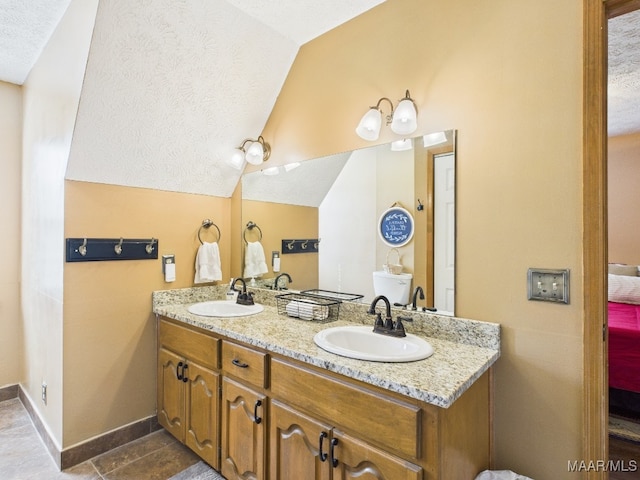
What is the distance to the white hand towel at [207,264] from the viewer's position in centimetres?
237

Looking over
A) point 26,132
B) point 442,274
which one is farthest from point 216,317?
→ point 26,132

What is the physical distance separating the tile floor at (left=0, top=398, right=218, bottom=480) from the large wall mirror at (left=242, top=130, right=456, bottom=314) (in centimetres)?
115

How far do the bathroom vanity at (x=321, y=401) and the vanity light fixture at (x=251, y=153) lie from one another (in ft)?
3.41

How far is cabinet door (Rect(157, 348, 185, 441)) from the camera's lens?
1.98m

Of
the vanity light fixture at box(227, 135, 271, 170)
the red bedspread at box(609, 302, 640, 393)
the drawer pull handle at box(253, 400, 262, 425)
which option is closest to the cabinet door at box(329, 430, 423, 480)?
the drawer pull handle at box(253, 400, 262, 425)

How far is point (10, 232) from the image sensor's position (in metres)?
2.69

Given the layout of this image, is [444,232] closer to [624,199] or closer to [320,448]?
[320,448]

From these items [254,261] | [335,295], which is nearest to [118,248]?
[254,261]

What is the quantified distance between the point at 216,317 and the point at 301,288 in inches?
22.2

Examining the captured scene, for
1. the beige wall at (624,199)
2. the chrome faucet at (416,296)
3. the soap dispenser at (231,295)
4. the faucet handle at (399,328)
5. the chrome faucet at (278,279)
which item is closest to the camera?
the faucet handle at (399,328)

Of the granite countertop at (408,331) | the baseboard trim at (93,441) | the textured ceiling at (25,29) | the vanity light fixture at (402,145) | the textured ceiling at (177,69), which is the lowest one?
the baseboard trim at (93,441)

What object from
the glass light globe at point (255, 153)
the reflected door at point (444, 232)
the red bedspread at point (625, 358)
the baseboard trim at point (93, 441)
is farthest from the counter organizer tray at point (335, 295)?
the red bedspread at point (625, 358)

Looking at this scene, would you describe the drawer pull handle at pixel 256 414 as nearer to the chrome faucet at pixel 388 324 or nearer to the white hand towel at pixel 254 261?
the chrome faucet at pixel 388 324

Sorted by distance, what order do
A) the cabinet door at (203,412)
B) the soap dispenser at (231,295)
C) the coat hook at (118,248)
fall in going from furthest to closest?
1. the soap dispenser at (231,295)
2. the coat hook at (118,248)
3. the cabinet door at (203,412)
